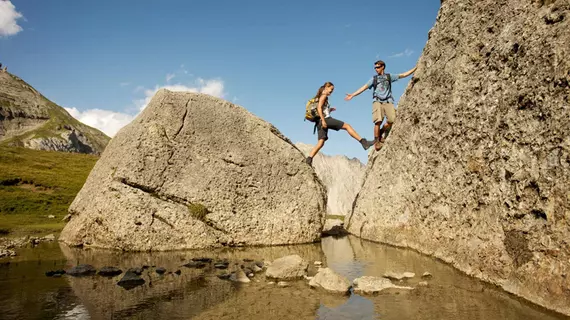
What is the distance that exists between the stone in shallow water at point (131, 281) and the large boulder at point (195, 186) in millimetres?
5354

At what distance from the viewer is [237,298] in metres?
8.41

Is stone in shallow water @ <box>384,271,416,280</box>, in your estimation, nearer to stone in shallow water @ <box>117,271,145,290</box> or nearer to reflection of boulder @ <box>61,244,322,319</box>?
reflection of boulder @ <box>61,244,322,319</box>

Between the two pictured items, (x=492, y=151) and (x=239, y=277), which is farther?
(x=239, y=277)

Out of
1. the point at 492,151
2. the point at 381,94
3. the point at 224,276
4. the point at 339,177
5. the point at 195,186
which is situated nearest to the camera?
the point at 492,151

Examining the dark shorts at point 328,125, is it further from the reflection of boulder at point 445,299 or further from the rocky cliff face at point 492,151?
the reflection of boulder at point 445,299

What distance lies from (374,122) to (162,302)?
14150 mm

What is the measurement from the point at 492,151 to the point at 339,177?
78868 millimetres

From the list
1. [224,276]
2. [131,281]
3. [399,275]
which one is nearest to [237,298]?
[224,276]

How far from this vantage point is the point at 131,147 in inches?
656

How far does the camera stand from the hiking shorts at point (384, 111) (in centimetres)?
1830

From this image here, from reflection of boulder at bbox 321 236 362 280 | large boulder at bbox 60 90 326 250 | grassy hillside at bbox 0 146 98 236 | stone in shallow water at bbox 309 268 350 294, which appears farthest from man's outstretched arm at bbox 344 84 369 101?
grassy hillside at bbox 0 146 98 236

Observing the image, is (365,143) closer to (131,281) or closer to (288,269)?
(288,269)

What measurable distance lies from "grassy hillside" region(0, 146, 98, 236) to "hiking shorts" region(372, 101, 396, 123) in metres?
21.4

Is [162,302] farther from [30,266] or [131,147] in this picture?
[131,147]
